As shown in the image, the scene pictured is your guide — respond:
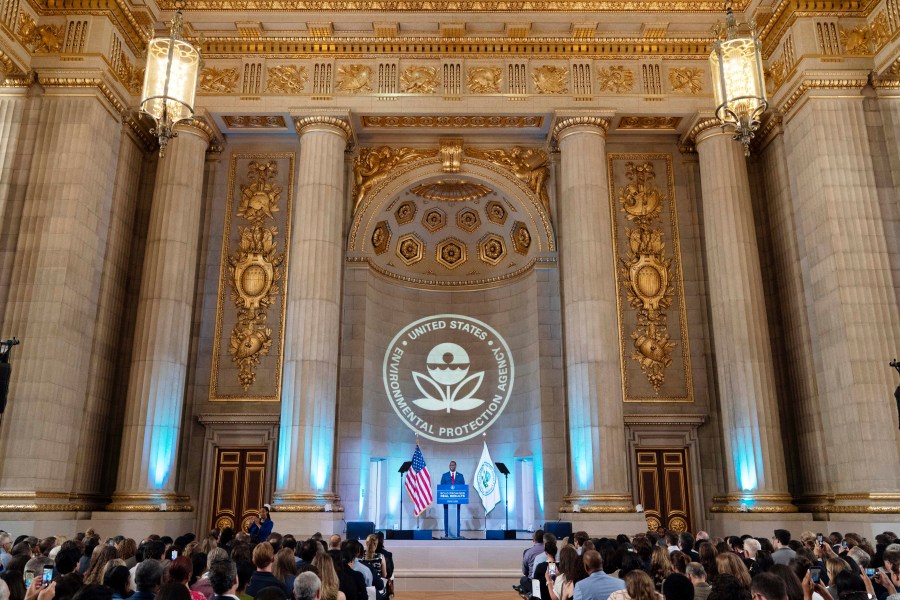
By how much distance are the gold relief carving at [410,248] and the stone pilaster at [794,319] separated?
32.2 feet

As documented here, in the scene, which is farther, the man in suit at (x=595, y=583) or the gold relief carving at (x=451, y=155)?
the gold relief carving at (x=451, y=155)

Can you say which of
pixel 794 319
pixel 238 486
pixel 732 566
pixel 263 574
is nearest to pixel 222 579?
pixel 263 574

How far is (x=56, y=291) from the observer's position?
1358 cm

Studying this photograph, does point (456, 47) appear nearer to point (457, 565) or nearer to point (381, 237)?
point (381, 237)

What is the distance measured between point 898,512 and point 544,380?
7.79 metres

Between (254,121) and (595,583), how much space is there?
15.1 metres

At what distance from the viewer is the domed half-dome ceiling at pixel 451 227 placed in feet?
60.3

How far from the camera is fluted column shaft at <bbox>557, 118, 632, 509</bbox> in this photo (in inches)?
590

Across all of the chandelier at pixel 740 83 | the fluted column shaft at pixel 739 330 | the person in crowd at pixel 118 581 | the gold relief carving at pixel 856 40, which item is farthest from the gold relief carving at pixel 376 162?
the person in crowd at pixel 118 581

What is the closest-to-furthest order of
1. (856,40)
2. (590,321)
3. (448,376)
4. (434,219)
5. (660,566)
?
(660,566) → (856,40) → (590,321) → (448,376) → (434,219)

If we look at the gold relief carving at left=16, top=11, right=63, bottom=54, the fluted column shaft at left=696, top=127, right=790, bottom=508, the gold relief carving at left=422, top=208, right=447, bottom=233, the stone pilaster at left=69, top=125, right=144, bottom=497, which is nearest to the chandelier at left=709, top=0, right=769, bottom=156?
the fluted column shaft at left=696, top=127, right=790, bottom=508

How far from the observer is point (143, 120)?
54.3 feet

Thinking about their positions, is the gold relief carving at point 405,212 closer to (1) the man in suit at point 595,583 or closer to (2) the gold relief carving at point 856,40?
(2) the gold relief carving at point 856,40

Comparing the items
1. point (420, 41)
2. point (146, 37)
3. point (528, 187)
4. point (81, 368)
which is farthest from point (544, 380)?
point (146, 37)
